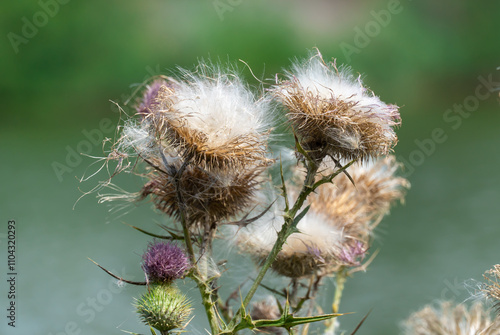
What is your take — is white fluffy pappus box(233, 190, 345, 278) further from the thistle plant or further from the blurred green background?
the blurred green background

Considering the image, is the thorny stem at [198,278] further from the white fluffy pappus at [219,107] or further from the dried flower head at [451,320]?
the dried flower head at [451,320]

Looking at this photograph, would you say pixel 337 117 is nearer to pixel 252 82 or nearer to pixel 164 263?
pixel 164 263

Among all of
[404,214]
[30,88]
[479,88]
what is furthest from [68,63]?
[479,88]

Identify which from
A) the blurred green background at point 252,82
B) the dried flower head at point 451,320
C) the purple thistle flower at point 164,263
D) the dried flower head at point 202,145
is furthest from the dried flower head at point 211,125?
the blurred green background at point 252,82

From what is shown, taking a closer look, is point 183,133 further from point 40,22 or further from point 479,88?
point 479,88

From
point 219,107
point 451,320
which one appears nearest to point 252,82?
point 451,320
